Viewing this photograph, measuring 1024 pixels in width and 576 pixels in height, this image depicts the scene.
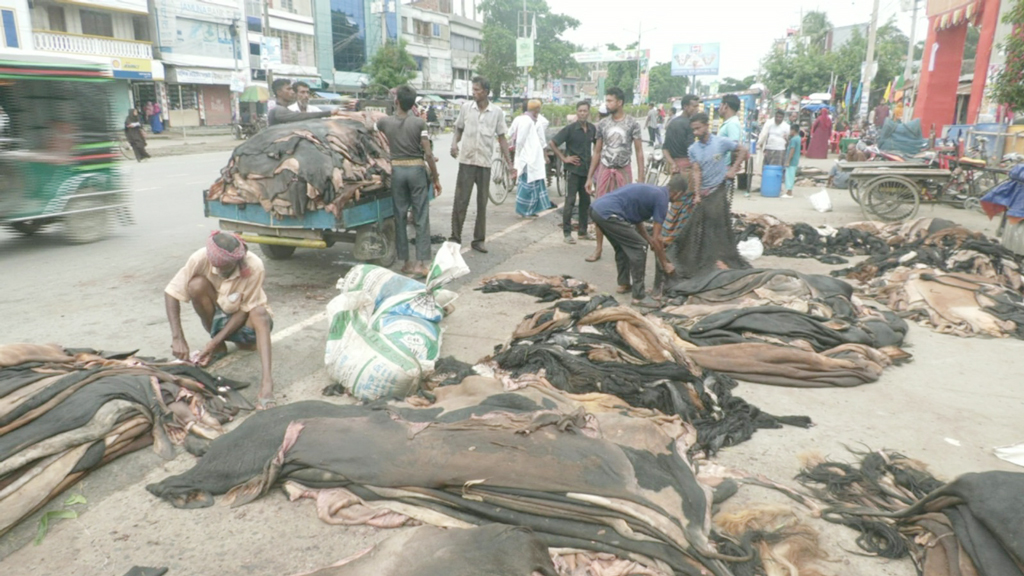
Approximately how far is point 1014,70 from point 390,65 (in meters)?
39.3

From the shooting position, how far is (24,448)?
3.13m

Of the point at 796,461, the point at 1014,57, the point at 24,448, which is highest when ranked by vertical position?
the point at 1014,57

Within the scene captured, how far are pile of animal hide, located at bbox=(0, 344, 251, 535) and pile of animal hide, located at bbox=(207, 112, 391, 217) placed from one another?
2642 mm

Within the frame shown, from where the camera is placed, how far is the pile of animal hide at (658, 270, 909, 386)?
191 inches

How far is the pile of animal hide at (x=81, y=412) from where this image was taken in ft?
10.2

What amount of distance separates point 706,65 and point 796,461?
4974 centimetres

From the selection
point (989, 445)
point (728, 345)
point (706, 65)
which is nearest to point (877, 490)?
point (989, 445)

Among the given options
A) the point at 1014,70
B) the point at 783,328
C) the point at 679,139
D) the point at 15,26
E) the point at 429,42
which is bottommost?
the point at 783,328

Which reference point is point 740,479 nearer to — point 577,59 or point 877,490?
point 877,490

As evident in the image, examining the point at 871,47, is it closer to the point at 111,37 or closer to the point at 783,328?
the point at 783,328

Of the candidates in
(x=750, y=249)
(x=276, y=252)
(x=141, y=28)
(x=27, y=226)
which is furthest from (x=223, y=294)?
(x=141, y=28)

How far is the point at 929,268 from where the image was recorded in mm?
7238

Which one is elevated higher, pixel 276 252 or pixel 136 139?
pixel 136 139

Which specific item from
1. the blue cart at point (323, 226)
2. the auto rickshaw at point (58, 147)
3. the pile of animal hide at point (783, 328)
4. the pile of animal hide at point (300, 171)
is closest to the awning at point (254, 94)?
the auto rickshaw at point (58, 147)
